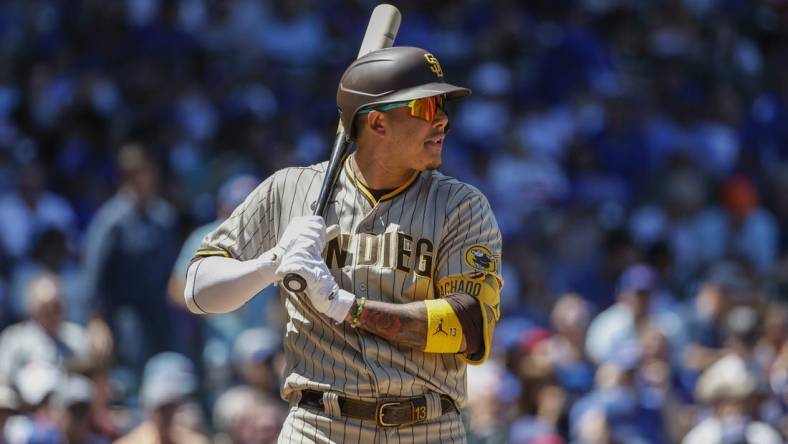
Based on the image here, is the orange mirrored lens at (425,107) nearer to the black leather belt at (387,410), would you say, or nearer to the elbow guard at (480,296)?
the elbow guard at (480,296)

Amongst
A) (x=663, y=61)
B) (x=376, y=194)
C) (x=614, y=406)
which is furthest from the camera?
(x=663, y=61)

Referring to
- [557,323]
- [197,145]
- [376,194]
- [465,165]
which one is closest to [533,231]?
[465,165]

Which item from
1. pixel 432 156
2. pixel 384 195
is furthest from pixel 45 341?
pixel 432 156

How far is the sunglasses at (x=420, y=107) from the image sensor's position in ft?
12.9

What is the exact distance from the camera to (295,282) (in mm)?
3717

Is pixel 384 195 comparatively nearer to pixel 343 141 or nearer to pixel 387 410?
pixel 343 141

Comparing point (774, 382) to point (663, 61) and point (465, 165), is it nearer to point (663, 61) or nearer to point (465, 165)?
point (465, 165)

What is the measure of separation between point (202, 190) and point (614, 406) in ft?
12.6

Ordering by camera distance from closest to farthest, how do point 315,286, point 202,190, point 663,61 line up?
point 315,286 → point 202,190 → point 663,61

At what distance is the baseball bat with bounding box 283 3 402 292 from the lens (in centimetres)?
373

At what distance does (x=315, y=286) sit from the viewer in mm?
3717

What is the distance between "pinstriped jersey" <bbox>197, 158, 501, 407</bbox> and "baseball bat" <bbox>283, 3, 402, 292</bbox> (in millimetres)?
57

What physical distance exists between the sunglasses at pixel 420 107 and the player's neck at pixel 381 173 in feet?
0.50

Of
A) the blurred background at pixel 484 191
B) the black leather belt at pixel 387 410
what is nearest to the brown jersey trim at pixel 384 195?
the black leather belt at pixel 387 410
